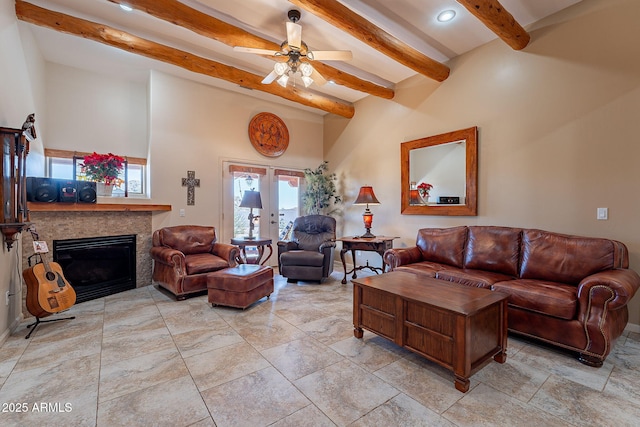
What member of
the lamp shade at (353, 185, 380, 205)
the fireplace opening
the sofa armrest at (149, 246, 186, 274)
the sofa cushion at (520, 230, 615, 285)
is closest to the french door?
the sofa armrest at (149, 246, 186, 274)

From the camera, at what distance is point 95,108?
452 cm

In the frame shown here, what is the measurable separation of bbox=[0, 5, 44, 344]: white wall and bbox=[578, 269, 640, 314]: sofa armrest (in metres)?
4.79

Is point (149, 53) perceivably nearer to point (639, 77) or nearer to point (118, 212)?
point (118, 212)

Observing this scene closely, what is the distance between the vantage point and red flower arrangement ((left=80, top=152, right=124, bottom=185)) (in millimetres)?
3912

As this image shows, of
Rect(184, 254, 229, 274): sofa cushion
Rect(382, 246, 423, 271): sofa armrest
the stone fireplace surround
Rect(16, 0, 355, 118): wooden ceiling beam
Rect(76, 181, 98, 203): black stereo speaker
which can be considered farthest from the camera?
Rect(184, 254, 229, 274): sofa cushion

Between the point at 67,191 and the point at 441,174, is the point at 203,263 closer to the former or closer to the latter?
the point at 67,191

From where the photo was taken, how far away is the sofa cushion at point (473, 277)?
287 centimetres

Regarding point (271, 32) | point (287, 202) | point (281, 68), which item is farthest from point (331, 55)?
point (287, 202)

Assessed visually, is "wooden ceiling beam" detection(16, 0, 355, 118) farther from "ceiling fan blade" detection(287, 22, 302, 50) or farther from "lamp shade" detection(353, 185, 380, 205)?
"lamp shade" detection(353, 185, 380, 205)

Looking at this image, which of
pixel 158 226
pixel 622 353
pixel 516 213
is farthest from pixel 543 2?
pixel 158 226

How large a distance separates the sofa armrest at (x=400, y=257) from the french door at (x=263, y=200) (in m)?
2.47

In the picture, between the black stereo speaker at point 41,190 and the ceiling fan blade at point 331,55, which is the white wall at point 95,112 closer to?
the black stereo speaker at point 41,190

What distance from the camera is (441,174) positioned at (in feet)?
13.9

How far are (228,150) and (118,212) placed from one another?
6.54 ft
